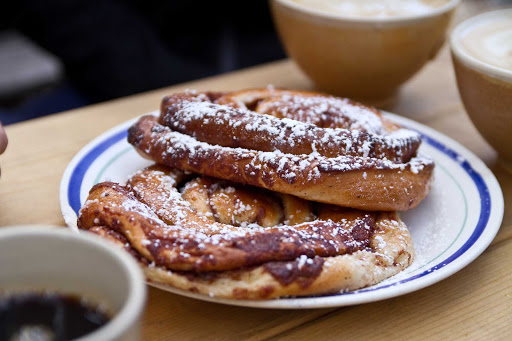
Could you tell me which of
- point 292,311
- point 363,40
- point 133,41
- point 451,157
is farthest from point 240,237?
point 133,41

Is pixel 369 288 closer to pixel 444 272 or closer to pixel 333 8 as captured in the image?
pixel 444 272

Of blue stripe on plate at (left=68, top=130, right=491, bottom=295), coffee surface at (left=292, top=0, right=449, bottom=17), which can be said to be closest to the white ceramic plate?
blue stripe on plate at (left=68, top=130, right=491, bottom=295)

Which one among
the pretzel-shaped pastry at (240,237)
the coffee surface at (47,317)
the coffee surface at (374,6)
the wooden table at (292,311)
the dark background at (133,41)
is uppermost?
the coffee surface at (47,317)

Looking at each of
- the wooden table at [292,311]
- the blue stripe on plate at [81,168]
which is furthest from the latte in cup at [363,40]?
the blue stripe on plate at [81,168]

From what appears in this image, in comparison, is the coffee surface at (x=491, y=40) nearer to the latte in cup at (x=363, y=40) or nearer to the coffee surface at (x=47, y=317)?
the latte in cup at (x=363, y=40)

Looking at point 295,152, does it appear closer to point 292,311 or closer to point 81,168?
point 292,311

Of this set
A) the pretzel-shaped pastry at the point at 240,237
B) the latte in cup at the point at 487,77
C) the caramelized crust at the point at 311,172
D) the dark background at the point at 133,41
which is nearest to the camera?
the pretzel-shaped pastry at the point at 240,237
